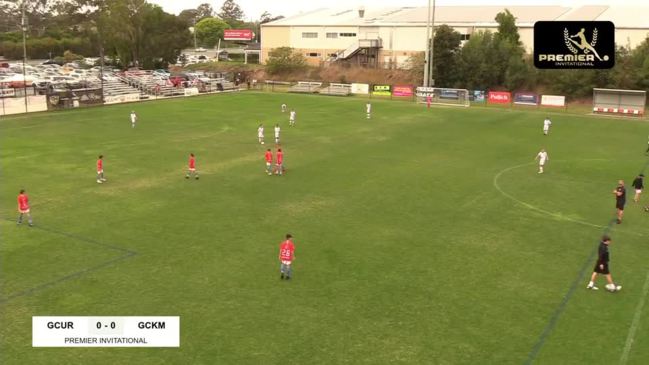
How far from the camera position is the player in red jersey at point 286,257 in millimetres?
16375

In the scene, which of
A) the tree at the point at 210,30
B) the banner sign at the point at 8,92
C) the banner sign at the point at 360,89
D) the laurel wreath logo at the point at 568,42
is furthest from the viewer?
the tree at the point at 210,30

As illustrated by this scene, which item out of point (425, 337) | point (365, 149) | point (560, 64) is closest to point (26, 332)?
point (425, 337)

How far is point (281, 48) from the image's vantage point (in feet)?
312

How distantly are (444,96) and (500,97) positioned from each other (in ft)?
21.7

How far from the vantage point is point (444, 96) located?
6812 cm

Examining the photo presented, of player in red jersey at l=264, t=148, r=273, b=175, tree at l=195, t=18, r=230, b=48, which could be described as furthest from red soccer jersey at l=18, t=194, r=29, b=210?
tree at l=195, t=18, r=230, b=48

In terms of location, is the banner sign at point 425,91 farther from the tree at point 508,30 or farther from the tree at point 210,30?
the tree at point 210,30

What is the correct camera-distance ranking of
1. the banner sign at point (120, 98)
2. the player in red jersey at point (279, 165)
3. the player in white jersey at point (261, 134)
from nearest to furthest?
1. the player in red jersey at point (279, 165)
2. the player in white jersey at point (261, 134)
3. the banner sign at point (120, 98)

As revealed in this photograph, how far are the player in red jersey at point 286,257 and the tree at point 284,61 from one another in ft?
266

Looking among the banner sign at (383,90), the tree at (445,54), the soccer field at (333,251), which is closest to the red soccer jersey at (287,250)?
the soccer field at (333,251)

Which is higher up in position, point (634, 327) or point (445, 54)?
point (445, 54)

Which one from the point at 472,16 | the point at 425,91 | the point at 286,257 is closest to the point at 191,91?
the point at 425,91

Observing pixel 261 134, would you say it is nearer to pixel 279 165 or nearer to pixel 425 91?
pixel 279 165

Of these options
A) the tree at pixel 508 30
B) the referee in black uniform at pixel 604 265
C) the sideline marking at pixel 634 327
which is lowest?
the sideline marking at pixel 634 327
